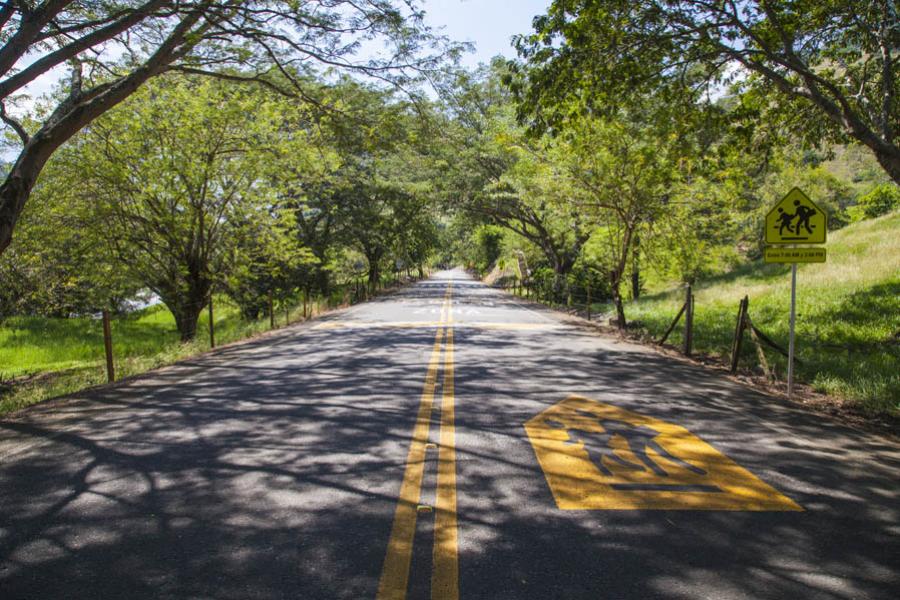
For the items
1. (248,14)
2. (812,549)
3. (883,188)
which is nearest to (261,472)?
(812,549)

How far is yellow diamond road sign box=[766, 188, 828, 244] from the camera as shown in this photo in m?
7.48

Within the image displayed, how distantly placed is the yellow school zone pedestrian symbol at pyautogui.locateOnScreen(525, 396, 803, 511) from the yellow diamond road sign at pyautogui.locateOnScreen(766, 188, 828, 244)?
12.2ft

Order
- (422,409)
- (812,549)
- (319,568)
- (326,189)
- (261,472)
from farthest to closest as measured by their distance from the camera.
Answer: (326,189), (422,409), (261,472), (812,549), (319,568)

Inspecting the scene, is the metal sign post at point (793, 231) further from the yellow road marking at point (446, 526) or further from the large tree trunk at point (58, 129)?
the large tree trunk at point (58, 129)

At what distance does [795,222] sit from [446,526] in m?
→ 6.94

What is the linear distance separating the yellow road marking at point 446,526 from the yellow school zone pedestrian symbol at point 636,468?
0.77 meters

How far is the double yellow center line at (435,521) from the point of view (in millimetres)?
2783

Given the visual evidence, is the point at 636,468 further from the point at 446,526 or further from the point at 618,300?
the point at 618,300

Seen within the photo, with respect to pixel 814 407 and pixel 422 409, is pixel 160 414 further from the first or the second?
pixel 814 407

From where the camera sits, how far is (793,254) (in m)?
7.69

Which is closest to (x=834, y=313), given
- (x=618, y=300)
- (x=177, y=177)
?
(x=618, y=300)

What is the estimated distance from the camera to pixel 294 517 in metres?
3.57

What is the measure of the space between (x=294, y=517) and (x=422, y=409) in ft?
9.19

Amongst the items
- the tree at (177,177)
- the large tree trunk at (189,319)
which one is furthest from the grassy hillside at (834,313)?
the large tree trunk at (189,319)
